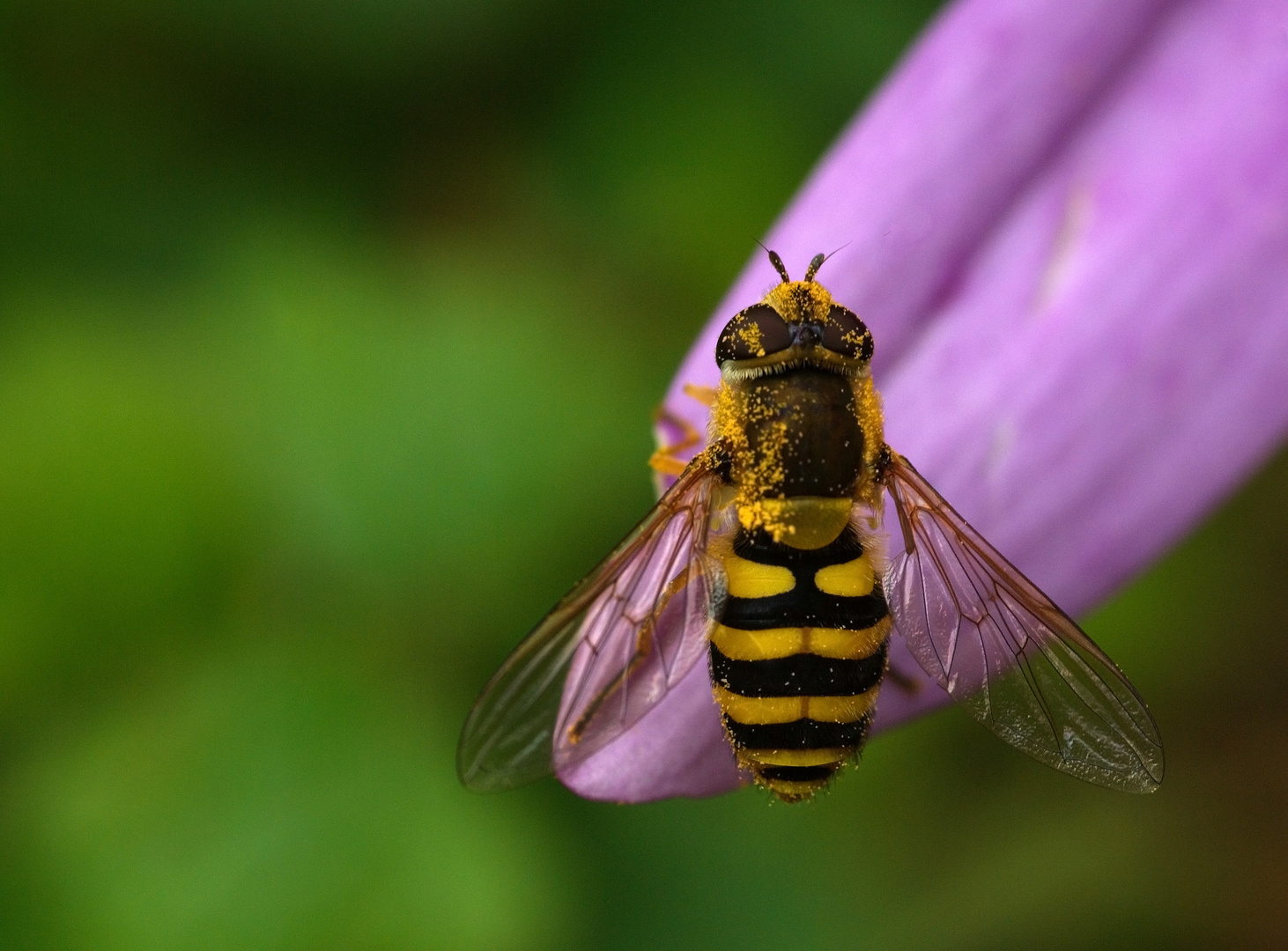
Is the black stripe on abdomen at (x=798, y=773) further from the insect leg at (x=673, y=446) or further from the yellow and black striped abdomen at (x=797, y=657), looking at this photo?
the insect leg at (x=673, y=446)

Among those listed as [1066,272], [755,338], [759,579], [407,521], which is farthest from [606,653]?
[407,521]

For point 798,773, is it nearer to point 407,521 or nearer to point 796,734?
point 796,734

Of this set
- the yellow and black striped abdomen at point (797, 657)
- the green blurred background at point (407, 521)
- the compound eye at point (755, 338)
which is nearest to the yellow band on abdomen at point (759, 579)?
the yellow and black striped abdomen at point (797, 657)

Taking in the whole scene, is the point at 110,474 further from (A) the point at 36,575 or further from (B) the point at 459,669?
(B) the point at 459,669

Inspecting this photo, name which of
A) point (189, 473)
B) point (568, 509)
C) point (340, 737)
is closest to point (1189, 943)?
point (568, 509)

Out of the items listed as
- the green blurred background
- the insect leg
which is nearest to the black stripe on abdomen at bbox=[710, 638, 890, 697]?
the insect leg

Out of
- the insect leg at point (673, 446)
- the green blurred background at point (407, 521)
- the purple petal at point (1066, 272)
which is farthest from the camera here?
the green blurred background at point (407, 521)

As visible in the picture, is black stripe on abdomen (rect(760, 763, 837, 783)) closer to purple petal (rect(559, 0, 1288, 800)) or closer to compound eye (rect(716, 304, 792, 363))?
purple petal (rect(559, 0, 1288, 800))
